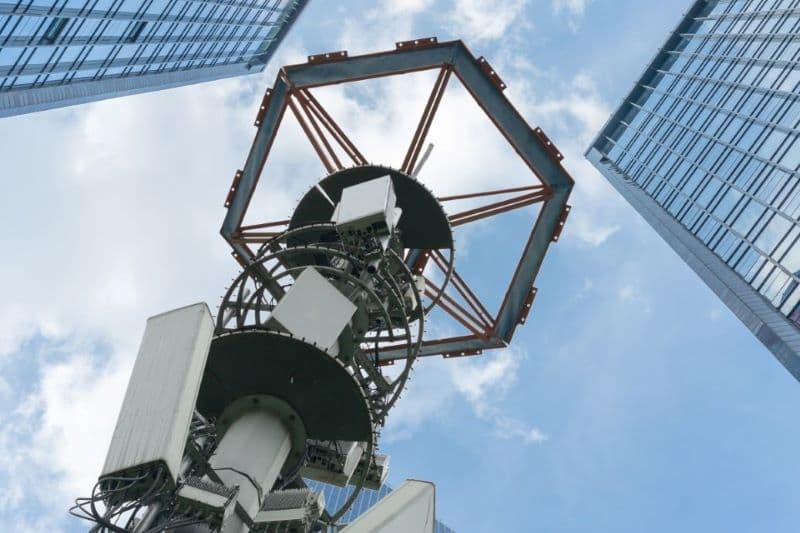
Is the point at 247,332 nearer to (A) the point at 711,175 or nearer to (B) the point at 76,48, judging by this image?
(B) the point at 76,48

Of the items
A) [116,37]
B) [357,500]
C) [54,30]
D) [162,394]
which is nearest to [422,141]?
[162,394]

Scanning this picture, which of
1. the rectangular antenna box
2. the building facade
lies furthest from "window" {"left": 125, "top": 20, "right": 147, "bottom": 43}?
the rectangular antenna box

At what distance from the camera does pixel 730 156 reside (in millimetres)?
56750

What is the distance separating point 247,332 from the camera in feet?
34.8

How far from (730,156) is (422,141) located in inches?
1837

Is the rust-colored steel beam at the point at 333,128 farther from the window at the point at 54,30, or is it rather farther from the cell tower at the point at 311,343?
the window at the point at 54,30

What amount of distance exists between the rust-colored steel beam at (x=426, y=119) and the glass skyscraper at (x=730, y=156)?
97.7ft

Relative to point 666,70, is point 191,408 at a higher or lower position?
lower

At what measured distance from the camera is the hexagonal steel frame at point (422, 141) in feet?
58.7

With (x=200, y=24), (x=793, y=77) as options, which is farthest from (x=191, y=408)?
(x=200, y=24)

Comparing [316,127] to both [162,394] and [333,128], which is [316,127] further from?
[162,394]

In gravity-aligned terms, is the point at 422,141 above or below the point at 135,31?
below

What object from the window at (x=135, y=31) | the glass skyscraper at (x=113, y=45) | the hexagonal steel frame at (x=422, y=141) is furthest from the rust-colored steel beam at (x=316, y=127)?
the window at (x=135, y=31)

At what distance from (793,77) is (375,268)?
4985 cm
